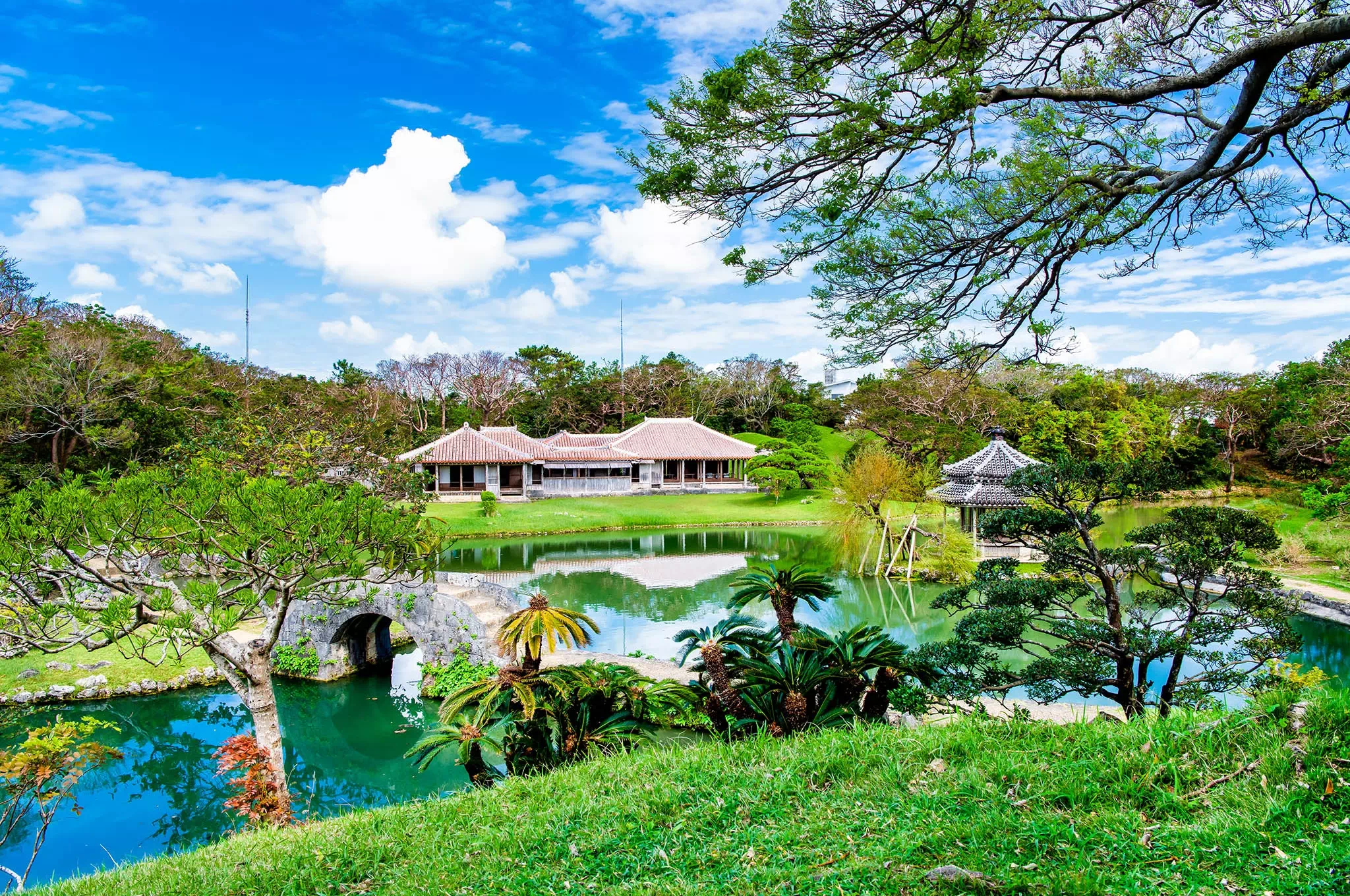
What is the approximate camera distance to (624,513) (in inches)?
1144

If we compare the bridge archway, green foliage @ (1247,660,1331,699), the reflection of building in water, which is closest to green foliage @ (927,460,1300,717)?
green foliage @ (1247,660,1331,699)

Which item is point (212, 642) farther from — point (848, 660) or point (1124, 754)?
point (1124, 754)

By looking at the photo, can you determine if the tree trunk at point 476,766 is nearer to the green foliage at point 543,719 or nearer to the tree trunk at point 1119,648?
the green foliage at point 543,719

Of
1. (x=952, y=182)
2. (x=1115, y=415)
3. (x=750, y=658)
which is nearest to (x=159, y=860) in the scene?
(x=750, y=658)

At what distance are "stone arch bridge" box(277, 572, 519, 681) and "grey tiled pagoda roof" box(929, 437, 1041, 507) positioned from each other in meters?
12.3

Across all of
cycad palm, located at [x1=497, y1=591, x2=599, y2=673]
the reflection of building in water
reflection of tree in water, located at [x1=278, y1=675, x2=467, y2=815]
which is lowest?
reflection of tree in water, located at [x1=278, y1=675, x2=467, y2=815]

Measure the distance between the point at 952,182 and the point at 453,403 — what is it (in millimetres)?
42220

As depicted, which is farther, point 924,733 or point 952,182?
point 952,182

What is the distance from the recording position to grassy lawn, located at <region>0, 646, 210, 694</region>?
10.8 metres

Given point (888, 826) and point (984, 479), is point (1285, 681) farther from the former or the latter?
point (984, 479)

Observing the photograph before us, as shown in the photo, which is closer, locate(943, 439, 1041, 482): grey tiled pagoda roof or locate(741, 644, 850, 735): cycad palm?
locate(741, 644, 850, 735): cycad palm

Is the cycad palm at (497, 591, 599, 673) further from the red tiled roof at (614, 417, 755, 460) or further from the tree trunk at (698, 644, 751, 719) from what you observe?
the red tiled roof at (614, 417, 755, 460)

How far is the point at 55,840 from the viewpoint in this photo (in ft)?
24.3

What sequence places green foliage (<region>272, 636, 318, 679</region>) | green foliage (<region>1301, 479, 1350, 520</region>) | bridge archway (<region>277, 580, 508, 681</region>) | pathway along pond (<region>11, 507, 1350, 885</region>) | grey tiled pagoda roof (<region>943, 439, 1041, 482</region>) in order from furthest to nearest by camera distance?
grey tiled pagoda roof (<region>943, 439, 1041, 482</region>) < green foliage (<region>1301, 479, 1350, 520</region>) < green foliage (<region>272, 636, 318, 679</region>) < bridge archway (<region>277, 580, 508, 681</region>) < pathway along pond (<region>11, 507, 1350, 885</region>)
